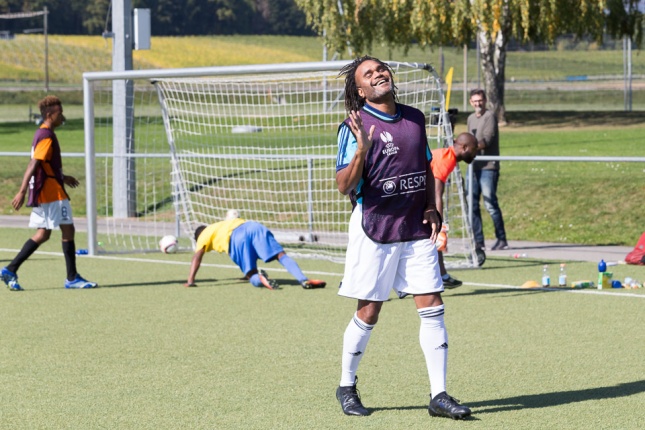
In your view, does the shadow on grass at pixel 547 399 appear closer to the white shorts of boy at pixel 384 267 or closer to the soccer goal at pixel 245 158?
the white shorts of boy at pixel 384 267

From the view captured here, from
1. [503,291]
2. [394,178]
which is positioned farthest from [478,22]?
[394,178]

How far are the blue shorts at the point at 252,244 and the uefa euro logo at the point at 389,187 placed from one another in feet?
17.7

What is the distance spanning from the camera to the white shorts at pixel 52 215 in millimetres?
11609

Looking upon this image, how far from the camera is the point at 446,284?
11.7m

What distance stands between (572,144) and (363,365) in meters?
19.9

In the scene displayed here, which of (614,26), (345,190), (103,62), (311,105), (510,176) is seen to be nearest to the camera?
(345,190)

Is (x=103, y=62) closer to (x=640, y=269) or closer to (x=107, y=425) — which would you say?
(x=640, y=269)

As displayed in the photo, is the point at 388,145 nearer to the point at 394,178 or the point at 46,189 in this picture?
the point at 394,178

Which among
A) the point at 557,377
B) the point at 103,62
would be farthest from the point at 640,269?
the point at 103,62

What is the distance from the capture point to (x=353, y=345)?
21.6ft

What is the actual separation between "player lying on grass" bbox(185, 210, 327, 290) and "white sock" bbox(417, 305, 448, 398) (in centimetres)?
537

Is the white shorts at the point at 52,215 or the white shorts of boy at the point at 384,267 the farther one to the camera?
the white shorts at the point at 52,215

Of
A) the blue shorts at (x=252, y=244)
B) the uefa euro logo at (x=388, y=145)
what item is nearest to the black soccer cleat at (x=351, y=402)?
the uefa euro logo at (x=388, y=145)

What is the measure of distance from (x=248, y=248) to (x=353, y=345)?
5.41m
